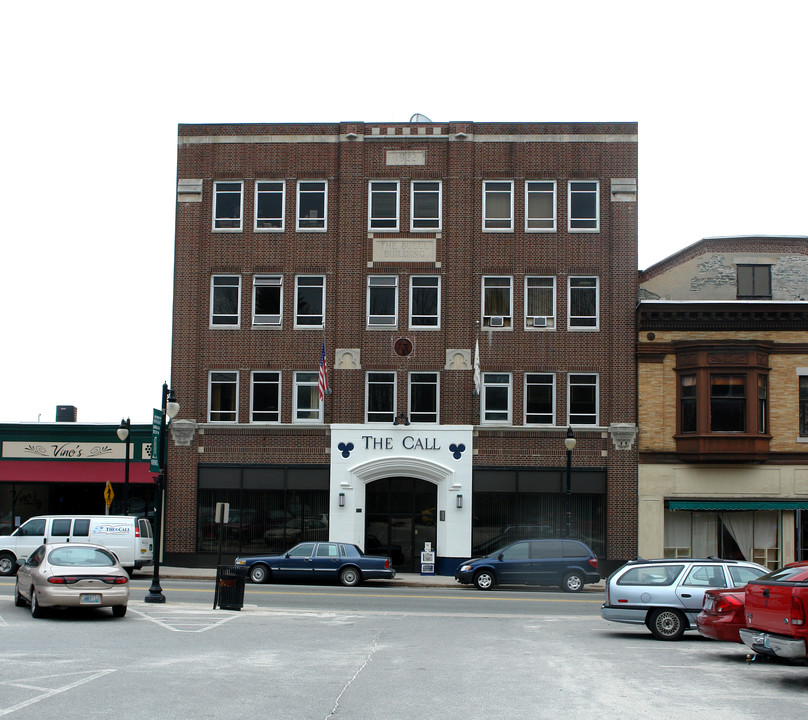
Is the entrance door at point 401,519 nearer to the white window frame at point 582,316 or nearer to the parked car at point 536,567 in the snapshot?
the parked car at point 536,567

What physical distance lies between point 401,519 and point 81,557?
1688cm

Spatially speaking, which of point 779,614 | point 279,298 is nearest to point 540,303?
point 279,298

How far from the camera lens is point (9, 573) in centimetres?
3209

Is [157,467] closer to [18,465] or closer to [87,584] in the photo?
[87,584]

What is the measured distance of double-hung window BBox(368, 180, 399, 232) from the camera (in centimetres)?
3678

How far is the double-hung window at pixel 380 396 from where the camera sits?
35969 mm

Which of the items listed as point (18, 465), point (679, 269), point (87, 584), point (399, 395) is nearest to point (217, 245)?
point (399, 395)

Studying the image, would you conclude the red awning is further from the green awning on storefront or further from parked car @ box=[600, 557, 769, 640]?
parked car @ box=[600, 557, 769, 640]

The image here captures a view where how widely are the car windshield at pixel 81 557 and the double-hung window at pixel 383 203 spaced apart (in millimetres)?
19183

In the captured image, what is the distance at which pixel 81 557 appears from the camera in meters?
20.3

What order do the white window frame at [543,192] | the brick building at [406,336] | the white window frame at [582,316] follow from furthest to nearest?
the white window frame at [543,192] → the white window frame at [582,316] → the brick building at [406,336]

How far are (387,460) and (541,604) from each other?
10471 mm

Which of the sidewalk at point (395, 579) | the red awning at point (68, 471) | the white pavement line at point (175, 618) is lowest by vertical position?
the sidewalk at point (395, 579)

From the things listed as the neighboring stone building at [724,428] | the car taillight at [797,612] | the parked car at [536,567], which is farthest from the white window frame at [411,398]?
the car taillight at [797,612]
